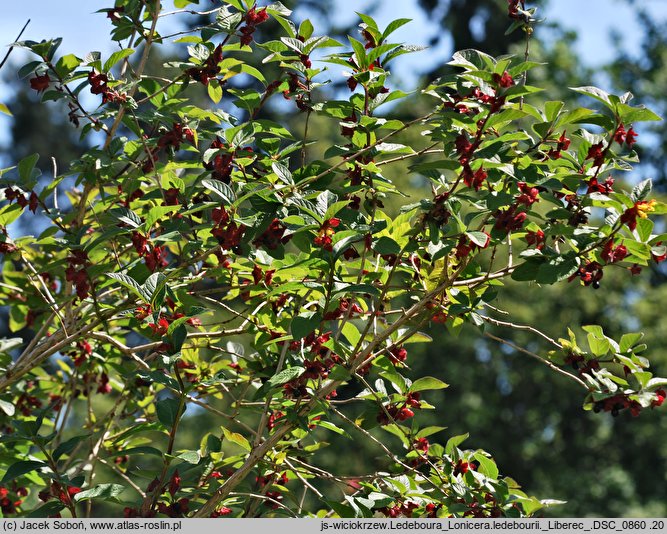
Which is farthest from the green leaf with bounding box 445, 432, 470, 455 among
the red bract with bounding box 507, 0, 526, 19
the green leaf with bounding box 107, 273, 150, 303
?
the red bract with bounding box 507, 0, 526, 19

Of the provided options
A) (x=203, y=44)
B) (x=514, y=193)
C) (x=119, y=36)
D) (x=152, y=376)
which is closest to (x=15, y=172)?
(x=119, y=36)

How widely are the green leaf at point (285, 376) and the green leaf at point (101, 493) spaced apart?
1.51ft

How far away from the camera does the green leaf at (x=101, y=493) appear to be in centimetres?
196

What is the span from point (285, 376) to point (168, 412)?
0.29 m

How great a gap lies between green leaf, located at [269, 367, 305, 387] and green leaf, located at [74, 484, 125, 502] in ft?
1.51

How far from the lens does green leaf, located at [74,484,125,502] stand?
196 cm

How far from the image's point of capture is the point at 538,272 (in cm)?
199

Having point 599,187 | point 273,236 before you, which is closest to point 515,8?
point 599,187

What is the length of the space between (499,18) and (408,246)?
59.9 ft

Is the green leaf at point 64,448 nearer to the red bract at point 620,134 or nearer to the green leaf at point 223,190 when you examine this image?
the green leaf at point 223,190

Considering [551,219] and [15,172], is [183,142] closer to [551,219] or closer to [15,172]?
[15,172]

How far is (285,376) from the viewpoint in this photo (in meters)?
→ 1.99

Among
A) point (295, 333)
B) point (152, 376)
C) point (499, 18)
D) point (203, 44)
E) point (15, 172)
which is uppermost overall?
point (499, 18)

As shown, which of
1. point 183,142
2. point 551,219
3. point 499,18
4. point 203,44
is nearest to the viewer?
point 551,219
